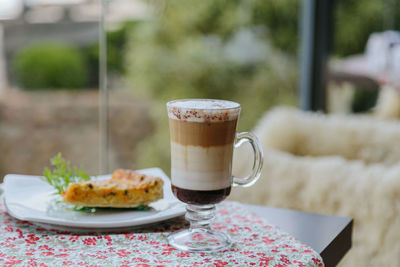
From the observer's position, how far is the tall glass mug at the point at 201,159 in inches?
35.2

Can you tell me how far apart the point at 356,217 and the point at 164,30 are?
2.07 metres

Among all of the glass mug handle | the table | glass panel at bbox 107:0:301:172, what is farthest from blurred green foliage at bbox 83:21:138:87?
the glass mug handle

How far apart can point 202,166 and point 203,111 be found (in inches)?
3.7

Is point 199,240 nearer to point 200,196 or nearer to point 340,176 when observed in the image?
point 200,196

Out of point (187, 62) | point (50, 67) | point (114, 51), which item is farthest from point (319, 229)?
point (187, 62)

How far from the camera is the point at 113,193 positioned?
1020 mm

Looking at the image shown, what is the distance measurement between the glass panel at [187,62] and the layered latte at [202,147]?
227 cm

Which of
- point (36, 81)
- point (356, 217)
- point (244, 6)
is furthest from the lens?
point (244, 6)

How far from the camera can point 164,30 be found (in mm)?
3354

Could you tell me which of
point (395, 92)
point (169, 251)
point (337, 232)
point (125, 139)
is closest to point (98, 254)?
point (169, 251)

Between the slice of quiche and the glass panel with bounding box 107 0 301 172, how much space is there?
214cm

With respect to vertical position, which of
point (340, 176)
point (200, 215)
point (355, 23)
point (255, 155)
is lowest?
point (340, 176)

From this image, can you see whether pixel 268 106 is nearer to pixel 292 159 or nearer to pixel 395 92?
pixel 395 92

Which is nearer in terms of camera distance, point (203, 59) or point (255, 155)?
point (255, 155)
